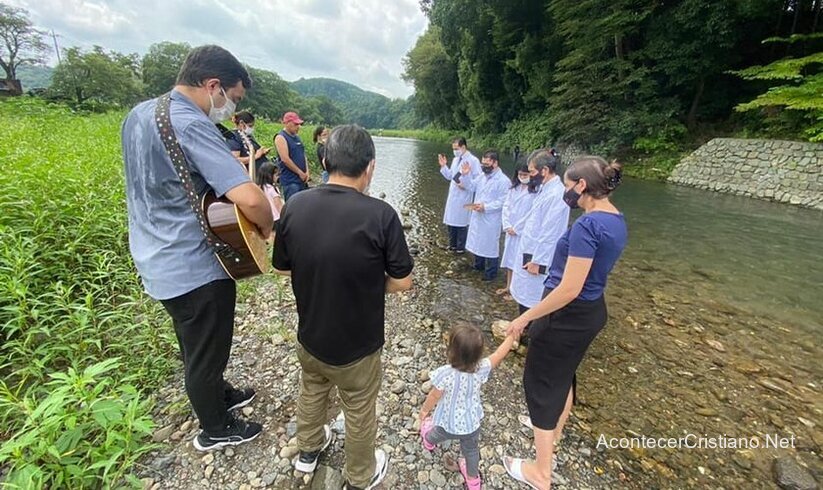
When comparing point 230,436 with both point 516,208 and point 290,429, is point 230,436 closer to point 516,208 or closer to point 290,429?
point 290,429

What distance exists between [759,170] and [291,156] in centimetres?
1465

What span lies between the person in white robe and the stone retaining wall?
11.5 m

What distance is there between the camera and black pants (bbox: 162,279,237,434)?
1.85 metres

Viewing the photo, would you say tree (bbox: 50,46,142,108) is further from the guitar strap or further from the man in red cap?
the guitar strap

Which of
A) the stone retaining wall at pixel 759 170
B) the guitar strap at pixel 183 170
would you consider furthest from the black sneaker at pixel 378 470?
the stone retaining wall at pixel 759 170

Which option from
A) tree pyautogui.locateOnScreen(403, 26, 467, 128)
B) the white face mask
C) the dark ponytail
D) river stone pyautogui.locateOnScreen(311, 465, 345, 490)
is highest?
tree pyautogui.locateOnScreen(403, 26, 467, 128)

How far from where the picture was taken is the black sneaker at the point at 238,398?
8.61ft

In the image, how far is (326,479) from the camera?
2.13 meters

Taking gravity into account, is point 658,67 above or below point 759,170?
above

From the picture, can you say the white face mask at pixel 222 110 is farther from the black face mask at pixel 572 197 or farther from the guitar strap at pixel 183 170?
the black face mask at pixel 572 197

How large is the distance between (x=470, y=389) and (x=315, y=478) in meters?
1.11

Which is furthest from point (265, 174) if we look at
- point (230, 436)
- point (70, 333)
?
point (230, 436)

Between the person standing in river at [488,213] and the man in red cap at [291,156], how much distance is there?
9.79 feet

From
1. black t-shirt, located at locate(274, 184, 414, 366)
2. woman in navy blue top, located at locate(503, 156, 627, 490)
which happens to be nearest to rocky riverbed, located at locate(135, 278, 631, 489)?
woman in navy blue top, located at locate(503, 156, 627, 490)
